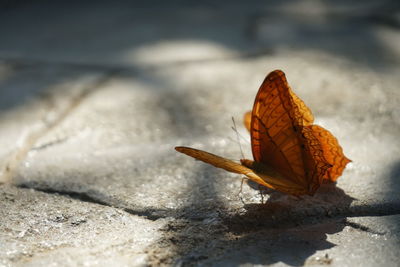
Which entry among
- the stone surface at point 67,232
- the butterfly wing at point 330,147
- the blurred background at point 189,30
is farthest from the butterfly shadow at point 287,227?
the blurred background at point 189,30

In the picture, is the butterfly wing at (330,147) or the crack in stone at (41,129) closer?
the butterfly wing at (330,147)

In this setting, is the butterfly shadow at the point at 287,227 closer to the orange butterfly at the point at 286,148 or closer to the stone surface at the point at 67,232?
the orange butterfly at the point at 286,148

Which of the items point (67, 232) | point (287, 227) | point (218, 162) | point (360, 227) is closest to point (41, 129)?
point (67, 232)

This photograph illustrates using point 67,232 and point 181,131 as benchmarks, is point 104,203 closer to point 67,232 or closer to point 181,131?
point 67,232

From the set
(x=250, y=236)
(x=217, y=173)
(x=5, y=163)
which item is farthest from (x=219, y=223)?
(x=5, y=163)

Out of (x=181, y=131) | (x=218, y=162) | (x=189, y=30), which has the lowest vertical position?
(x=218, y=162)

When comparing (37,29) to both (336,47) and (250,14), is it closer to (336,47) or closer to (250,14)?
(250,14)
